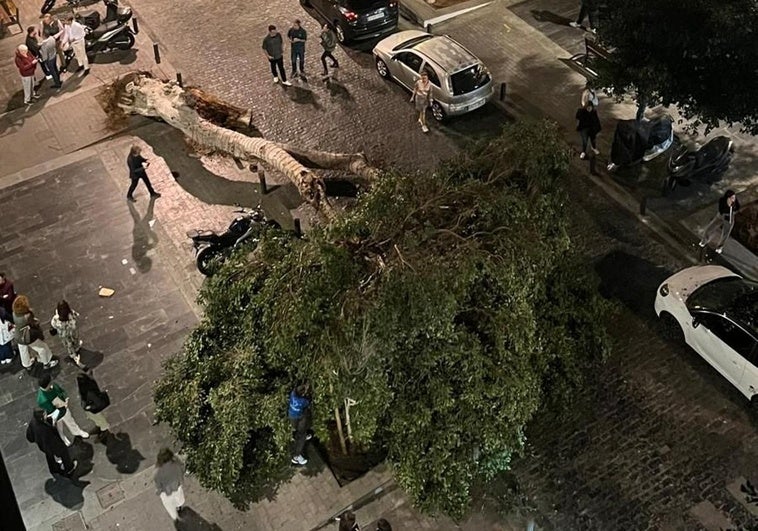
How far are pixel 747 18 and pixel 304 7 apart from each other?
1301 centimetres

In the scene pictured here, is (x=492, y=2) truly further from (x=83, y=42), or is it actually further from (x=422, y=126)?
(x=83, y=42)

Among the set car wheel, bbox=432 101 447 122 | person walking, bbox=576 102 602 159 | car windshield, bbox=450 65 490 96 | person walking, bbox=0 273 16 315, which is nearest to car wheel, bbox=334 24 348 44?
car wheel, bbox=432 101 447 122

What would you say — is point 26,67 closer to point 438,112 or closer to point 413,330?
point 438,112

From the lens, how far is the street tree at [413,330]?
339 inches

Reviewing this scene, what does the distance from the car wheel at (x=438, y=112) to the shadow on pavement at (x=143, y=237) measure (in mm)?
6772

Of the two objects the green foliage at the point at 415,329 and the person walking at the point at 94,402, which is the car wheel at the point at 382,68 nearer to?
the green foliage at the point at 415,329

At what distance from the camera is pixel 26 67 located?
61.5 ft

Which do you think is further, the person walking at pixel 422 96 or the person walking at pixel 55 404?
the person walking at pixel 422 96

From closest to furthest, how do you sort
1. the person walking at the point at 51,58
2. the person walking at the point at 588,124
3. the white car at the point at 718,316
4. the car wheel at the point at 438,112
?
the white car at the point at 718,316 < the person walking at the point at 588,124 < the car wheel at the point at 438,112 < the person walking at the point at 51,58

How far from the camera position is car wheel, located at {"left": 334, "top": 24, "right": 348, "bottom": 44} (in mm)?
20859

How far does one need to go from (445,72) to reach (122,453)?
1080 centimetres

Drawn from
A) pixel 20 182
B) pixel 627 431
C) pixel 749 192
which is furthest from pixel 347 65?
pixel 627 431

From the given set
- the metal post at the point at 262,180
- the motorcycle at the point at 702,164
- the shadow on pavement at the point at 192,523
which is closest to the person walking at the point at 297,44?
the metal post at the point at 262,180

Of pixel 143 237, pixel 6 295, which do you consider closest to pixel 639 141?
pixel 143 237
